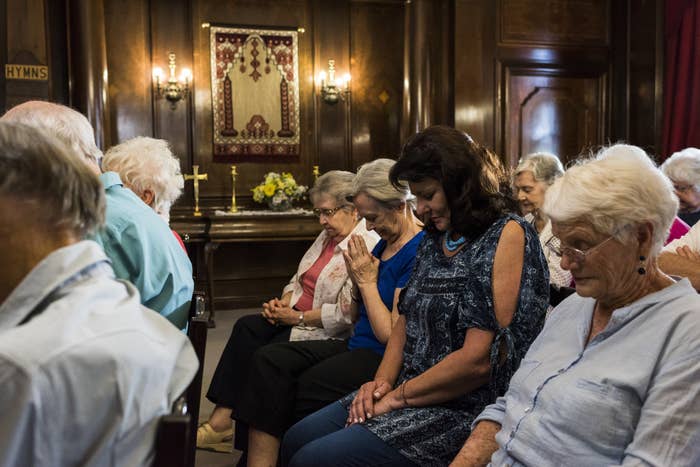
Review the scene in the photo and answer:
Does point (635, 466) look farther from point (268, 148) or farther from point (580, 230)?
point (268, 148)

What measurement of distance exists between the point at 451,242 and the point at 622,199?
2.13 ft

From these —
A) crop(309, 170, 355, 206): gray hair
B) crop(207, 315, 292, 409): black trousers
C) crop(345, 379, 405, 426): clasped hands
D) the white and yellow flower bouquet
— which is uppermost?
crop(309, 170, 355, 206): gray hair

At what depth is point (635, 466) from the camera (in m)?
1.24

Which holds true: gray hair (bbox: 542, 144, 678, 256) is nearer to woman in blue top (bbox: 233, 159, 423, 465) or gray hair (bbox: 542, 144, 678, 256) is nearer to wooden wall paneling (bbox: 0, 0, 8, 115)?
woman in blue top (bbox: 233, 159, 423, 465)

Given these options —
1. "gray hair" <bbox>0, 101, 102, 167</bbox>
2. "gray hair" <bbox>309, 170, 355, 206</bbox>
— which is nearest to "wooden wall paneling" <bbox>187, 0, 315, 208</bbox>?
"gray hair" <bbox>309, 170, 355, 206</bbox>

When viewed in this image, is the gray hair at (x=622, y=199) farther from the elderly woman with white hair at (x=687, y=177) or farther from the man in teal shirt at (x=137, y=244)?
the elderly woman with white hair at (x=687, y=177)

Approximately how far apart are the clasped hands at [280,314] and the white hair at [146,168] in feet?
2.07

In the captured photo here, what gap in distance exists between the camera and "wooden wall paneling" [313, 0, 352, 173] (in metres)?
6.53

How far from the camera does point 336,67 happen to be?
658 cm

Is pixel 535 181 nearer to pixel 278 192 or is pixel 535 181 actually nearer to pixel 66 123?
pixel 66 123

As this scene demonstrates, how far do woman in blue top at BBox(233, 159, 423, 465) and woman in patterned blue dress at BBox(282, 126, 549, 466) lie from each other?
0.85 feet

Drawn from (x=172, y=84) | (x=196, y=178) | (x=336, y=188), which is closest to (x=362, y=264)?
(x=336, y=188)

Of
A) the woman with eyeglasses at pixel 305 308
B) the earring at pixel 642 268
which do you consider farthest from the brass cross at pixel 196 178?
the earring at pixel 642 268

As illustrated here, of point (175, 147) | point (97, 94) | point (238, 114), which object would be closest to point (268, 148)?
point (238, 114)
